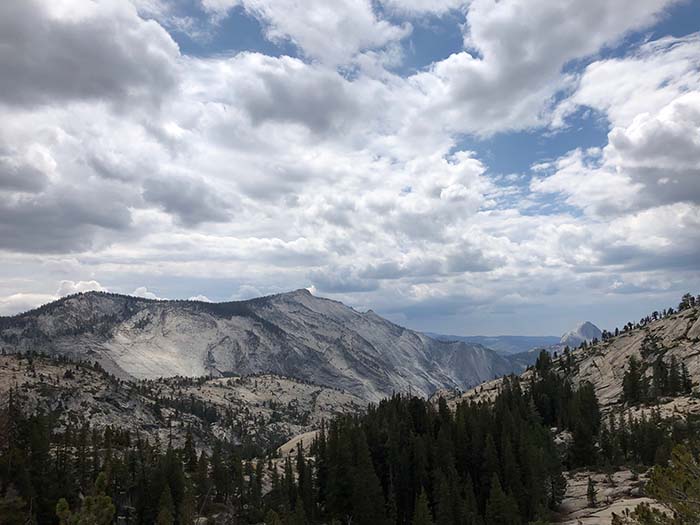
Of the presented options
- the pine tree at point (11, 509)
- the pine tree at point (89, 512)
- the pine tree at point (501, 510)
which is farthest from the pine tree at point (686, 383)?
the pine tree at point (11, 509)

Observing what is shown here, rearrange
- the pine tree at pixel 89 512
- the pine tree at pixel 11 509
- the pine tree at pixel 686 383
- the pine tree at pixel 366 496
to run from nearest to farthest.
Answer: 1. the pine tree at pixel 89 512
2. the pine tree at pixel 11 509
3. the pine tree at pixel 366 496
4. the pine tree at pixel 686 383

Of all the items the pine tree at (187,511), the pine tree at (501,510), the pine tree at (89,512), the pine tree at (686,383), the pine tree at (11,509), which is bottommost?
the pine tree at (187,511)

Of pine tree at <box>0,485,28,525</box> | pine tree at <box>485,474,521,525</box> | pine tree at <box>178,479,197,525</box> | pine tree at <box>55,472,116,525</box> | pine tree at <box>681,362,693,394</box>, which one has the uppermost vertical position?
pine tree at <box>55,472,116,525</box>

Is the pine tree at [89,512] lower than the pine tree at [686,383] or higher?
higher

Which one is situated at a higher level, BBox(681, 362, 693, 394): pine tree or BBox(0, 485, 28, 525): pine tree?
BBox(681, 362, 693, 394): pine tree

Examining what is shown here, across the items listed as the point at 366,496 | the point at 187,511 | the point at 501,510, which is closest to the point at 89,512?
the point at 187,511

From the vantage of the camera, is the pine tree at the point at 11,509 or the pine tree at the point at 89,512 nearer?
the pine tree at the point at 89,512

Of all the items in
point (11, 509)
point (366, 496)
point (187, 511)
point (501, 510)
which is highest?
point (11, 509)

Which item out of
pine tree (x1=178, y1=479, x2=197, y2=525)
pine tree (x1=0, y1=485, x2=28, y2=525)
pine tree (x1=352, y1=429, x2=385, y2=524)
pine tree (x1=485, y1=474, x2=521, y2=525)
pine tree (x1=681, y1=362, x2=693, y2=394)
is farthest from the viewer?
pine tree (x1=681, y1=362, x2=693, y2=394)

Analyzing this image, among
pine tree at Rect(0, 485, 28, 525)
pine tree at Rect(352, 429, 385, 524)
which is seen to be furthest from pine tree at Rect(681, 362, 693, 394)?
pine tree at Rect(0, 485, 28, 525)

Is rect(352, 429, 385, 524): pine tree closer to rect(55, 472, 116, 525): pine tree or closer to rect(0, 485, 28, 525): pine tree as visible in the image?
rect(0, 485, 28, 525): pine tree

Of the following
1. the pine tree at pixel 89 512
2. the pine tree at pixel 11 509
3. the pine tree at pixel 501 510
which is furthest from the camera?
the pine tree at pixel 501 510

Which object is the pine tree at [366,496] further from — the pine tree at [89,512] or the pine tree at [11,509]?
the pine tree at [89,512]

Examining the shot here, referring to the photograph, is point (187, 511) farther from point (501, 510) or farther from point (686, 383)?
point (686, 383)
